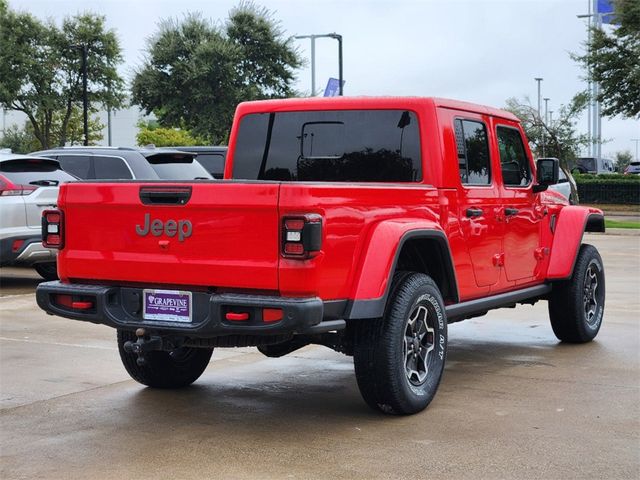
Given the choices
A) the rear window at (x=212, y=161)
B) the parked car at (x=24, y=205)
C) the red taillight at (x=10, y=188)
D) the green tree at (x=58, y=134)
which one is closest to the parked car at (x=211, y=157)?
the rear window at (x=212, y=161)

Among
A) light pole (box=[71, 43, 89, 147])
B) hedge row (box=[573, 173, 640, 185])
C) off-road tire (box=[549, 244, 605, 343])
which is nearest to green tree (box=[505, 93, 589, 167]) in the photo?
hedge row (box=[573, 173, 640, 185])

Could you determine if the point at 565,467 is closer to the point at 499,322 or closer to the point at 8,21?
the point at 499,322

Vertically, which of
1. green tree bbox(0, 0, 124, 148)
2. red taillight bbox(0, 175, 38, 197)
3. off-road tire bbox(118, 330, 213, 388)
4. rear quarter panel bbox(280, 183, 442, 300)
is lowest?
off-road tire bbox(118, 330, 213, 388)

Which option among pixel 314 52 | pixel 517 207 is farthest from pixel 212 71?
pixel 517 207

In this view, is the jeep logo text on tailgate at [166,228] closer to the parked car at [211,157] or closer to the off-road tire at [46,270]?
the off-road tire at [46,270]

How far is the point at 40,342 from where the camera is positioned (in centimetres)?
888

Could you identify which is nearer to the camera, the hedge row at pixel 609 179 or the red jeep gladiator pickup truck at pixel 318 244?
the red jeep gladiator pickup truck at pixel 318 244

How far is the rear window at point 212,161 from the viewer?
1692 cm

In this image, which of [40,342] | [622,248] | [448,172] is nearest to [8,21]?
[622,248]

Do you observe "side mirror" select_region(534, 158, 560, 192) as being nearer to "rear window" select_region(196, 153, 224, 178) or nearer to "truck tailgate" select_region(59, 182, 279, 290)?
"truck tailgate" select_region(59, 182, 279, 290)

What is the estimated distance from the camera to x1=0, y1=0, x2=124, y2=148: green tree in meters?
42.7

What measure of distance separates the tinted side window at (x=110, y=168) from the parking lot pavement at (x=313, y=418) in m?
4.53

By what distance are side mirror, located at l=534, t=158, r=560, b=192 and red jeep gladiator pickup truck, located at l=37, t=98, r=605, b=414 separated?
1.15 feet

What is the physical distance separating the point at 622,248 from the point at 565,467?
1576 centimetres
